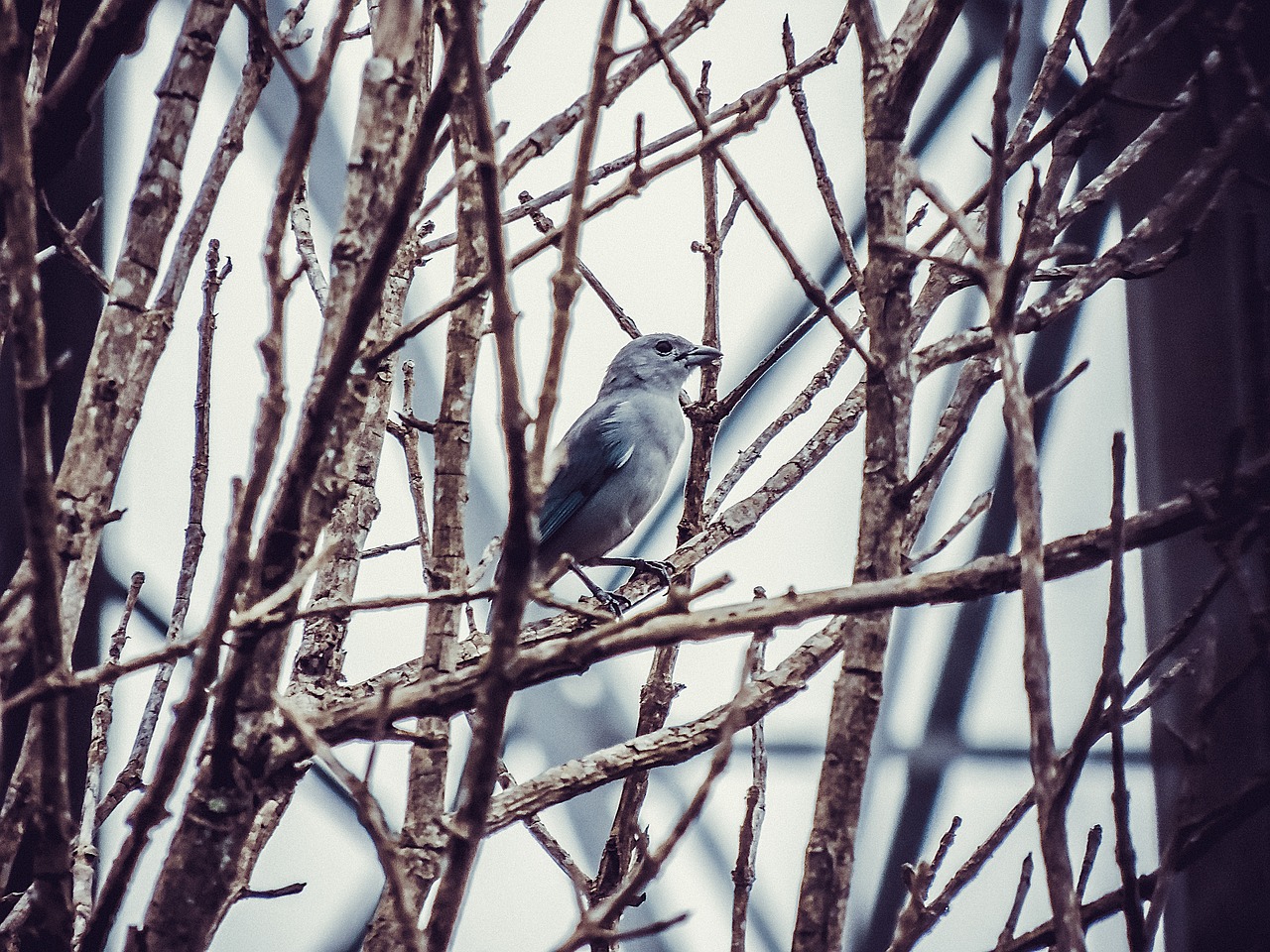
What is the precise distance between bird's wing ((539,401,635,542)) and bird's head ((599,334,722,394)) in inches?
12.1

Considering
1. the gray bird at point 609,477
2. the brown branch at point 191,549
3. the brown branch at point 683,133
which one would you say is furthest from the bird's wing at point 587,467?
the brown branch at point 191,549

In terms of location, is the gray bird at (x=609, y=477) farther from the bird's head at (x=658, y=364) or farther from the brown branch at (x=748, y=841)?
the brown branch at (x=748, y=841)

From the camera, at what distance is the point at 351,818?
6.41 m

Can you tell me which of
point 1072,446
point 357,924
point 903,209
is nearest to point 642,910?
point 357,924

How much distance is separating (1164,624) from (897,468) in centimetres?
531

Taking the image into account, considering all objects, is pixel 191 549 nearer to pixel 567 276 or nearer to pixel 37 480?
pixel 37 480

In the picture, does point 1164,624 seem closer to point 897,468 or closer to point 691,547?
point 691,547

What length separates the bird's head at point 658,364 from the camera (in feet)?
16.6

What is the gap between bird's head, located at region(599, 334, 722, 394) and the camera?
16.6ft

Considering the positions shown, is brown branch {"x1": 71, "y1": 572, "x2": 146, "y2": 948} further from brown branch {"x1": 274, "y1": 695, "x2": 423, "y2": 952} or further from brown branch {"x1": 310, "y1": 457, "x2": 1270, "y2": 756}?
brown branch {"x1": 274, "y1": 695, "x2": 423, "y2": 952}

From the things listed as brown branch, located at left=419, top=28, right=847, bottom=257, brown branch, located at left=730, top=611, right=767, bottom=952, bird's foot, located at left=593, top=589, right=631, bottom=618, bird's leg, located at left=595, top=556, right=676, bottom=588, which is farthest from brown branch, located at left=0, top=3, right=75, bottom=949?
bird's foot, located at left=593, top=589, right=631, bottom=618

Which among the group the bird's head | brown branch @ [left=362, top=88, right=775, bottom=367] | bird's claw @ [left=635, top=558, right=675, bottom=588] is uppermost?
the bird's head

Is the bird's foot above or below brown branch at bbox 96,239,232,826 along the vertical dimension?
above

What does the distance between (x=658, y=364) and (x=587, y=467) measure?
65 centimetres
